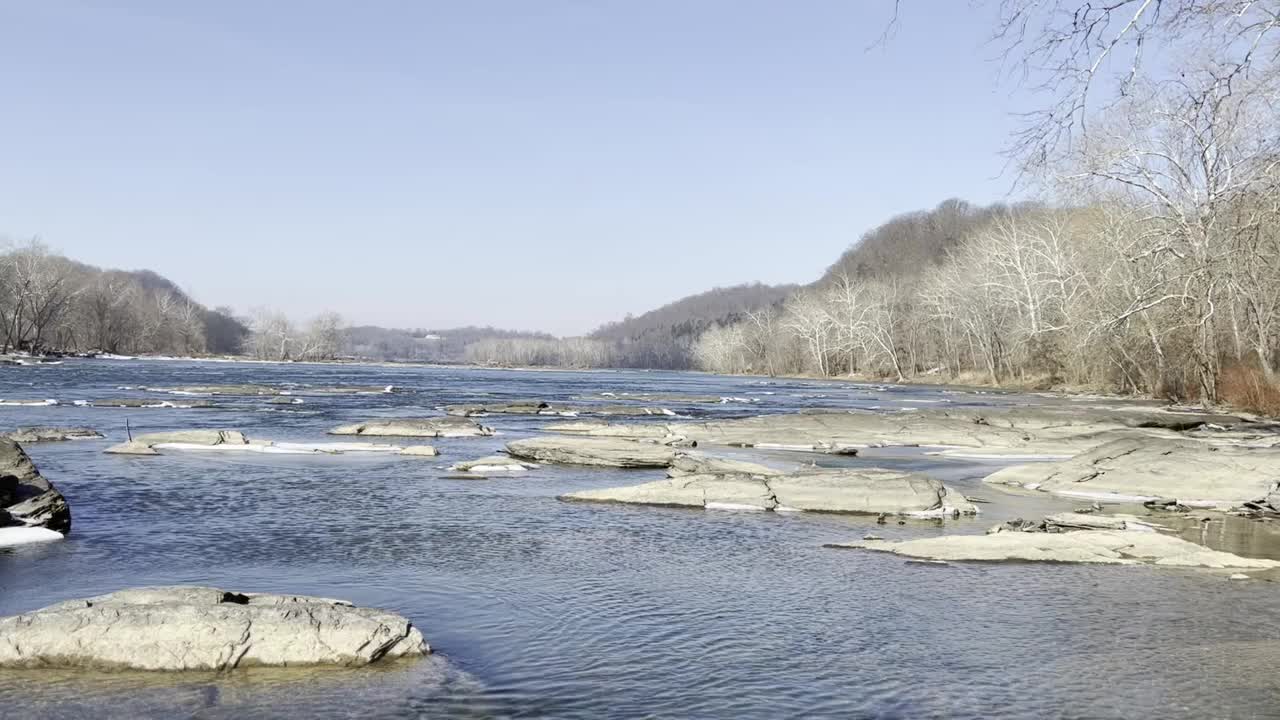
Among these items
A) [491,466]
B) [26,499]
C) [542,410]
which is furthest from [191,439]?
[542,410]

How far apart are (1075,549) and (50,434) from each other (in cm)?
2714

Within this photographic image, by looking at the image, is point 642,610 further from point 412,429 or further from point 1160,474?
point 412,429

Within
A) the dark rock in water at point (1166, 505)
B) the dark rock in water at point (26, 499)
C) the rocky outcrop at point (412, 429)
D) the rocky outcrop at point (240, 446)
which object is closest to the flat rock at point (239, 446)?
the rocky outcrop at point (240, 446)

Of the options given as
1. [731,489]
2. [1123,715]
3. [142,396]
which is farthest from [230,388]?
[1123,715]

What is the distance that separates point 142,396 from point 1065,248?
61787 millimetres

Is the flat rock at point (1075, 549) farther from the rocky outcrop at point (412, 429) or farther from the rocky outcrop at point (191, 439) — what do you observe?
the rocky outcrop at point (412, 429)

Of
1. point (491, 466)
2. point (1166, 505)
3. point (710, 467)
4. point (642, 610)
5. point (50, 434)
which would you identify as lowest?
point (642, 610)

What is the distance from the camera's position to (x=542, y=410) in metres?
47.5

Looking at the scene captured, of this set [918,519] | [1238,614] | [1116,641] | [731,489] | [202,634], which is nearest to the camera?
[202,634]

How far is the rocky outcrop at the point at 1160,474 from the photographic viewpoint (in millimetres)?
17828

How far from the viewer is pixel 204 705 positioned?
23.2 ft

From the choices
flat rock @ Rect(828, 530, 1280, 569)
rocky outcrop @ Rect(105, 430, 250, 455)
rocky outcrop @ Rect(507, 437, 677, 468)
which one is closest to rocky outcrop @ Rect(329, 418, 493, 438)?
rocky outcrop @ Rect(105, 430, 250, 455)

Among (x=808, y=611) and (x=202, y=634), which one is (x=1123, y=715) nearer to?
(x=808, y=611)

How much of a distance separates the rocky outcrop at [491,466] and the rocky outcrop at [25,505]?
9.44m
